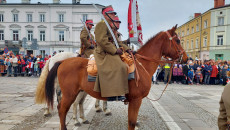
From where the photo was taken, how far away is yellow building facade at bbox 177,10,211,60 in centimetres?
3888

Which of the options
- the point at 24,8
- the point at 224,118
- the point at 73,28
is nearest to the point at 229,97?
the point at 224,118

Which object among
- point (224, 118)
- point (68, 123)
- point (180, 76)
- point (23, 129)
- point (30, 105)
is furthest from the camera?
point (180, 76)

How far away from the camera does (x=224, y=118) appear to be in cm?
235

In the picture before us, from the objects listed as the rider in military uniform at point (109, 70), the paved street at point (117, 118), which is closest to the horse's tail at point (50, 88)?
the paved street at point (117, 118)

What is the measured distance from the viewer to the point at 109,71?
3.34m

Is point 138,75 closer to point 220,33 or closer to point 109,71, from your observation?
point 109,71

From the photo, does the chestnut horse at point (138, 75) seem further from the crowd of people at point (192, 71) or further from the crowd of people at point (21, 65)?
the crowd of people at point (21, 65)

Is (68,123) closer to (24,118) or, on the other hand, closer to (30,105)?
(24,118)

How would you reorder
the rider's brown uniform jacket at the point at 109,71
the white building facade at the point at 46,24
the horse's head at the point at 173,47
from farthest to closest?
1. the white building facade at the point at 46,24
2. the horse's head at the point at 173,47
3. the rider's brown uniform jacket at the point at 109,71

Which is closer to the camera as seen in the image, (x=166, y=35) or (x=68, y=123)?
(x=166, y=35)

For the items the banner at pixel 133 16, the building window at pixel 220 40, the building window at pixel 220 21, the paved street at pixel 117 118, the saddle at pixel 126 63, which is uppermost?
the building window at pixel 220 21

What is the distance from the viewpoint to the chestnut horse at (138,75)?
11.5ft

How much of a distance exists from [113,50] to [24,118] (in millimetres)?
3733

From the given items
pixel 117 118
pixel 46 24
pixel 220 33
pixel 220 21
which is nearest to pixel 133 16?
pixel 117 118
